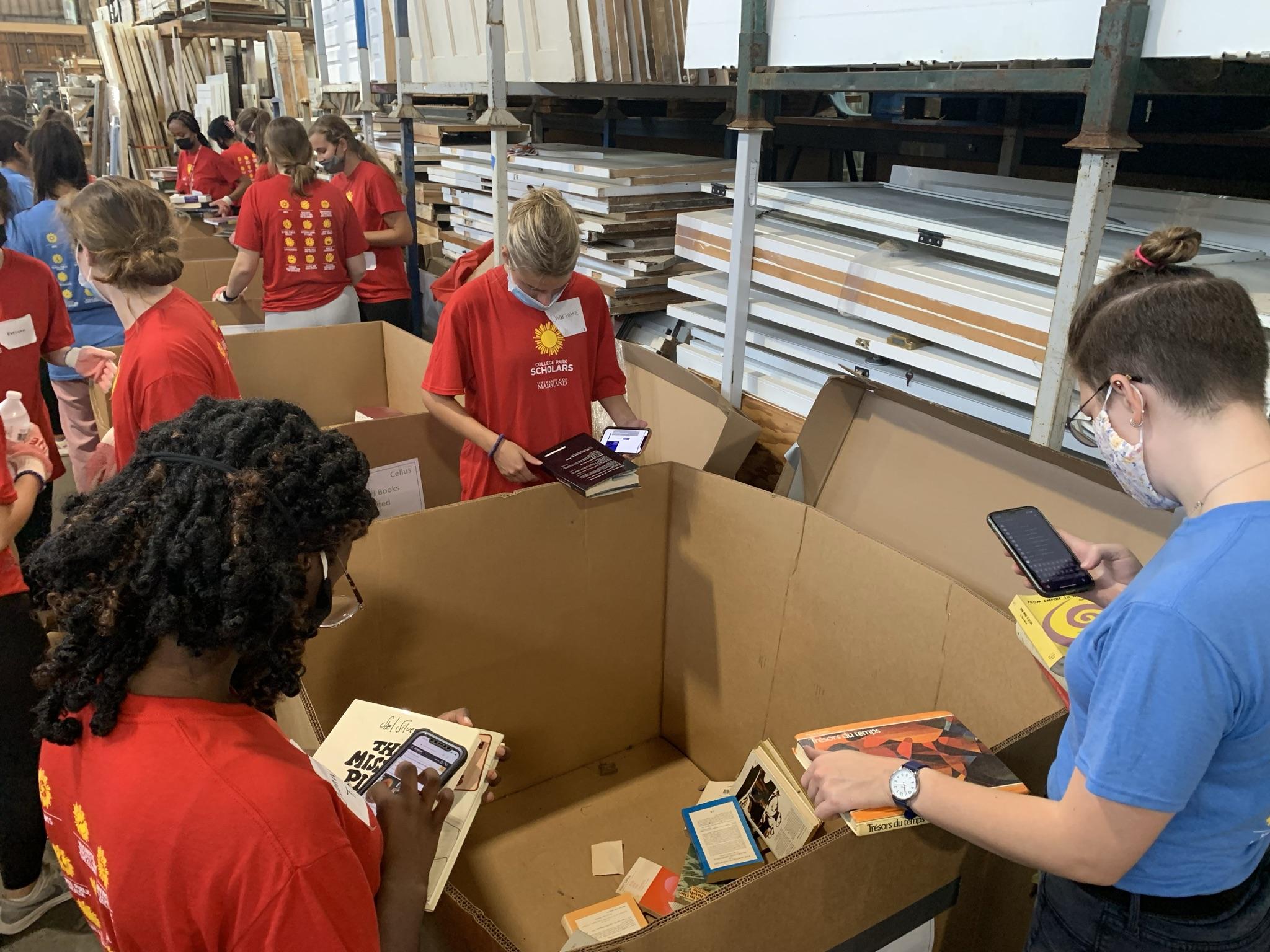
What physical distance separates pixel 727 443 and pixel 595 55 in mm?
1701

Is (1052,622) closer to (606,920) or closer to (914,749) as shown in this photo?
(914,749)

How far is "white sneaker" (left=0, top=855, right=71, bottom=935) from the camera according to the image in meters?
1.91

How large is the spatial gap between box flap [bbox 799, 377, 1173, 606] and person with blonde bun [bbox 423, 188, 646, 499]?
0.62 m

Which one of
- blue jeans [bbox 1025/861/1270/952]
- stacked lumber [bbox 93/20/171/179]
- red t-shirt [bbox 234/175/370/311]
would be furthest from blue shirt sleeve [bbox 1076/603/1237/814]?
stacked lumber [bbox 93/20/171/179]

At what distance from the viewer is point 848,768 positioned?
1006mm

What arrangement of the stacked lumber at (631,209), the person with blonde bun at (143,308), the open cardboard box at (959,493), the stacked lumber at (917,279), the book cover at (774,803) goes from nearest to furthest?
1. the open cardboard box at (959,493)
2. the book cover at (774,803)
3. the stacked lumber at (917,279)
4. the person with blonde bun at (143,308)
5. the stacked lumber at (631,209)

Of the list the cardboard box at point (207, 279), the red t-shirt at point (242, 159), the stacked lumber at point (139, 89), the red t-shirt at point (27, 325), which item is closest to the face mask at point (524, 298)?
the red t-shirt at point (27, 325)

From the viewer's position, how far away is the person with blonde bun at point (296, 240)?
3.40m

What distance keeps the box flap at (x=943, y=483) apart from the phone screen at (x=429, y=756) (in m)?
0.97

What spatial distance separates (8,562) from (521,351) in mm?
1133

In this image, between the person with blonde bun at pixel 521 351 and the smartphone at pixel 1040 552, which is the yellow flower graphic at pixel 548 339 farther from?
the smartphone at pixel 1040 552

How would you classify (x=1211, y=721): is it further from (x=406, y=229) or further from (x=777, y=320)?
(x=406, y=229)

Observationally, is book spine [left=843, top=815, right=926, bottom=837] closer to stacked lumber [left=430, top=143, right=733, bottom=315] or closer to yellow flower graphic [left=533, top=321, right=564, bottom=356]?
yellow flower graphic [left=533, top=321, right=564, bottom=356]

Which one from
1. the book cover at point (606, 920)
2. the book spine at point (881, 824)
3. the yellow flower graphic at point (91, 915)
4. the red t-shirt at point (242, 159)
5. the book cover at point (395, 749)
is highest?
the red t-shirt at point (242, 159)
